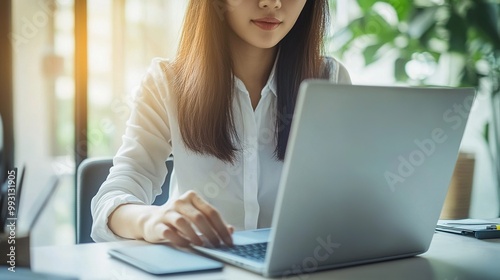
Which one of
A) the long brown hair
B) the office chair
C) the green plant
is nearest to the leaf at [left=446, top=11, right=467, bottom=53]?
the green plant

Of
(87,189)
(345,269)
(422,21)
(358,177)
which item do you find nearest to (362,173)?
(358,177)

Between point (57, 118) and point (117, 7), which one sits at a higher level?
point (117, 7)

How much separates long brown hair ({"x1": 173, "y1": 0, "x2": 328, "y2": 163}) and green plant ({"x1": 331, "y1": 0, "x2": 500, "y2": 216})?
1609mm

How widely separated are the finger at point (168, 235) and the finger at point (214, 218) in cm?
6

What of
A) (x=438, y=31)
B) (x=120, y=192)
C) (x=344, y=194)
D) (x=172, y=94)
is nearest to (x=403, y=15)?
(x=438, y=31)

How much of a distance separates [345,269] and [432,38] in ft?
8.03

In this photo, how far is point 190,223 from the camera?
1061mm

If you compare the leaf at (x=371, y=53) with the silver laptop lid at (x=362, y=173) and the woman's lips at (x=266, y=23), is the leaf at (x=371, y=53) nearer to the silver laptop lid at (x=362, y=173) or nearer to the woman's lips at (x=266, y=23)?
the woman's lips at (x=266, y=23)

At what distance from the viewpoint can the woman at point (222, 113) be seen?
1542 mm

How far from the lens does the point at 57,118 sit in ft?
9.80

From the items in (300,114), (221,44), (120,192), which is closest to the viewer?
(300,114)

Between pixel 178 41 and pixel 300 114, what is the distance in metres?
0.90

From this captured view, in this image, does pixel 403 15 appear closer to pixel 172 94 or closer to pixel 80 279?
pixel 172 94

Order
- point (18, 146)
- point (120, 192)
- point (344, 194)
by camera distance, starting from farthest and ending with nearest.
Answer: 1. point (18, 146)
2. point (120, 192)
3. point (344, 194)
